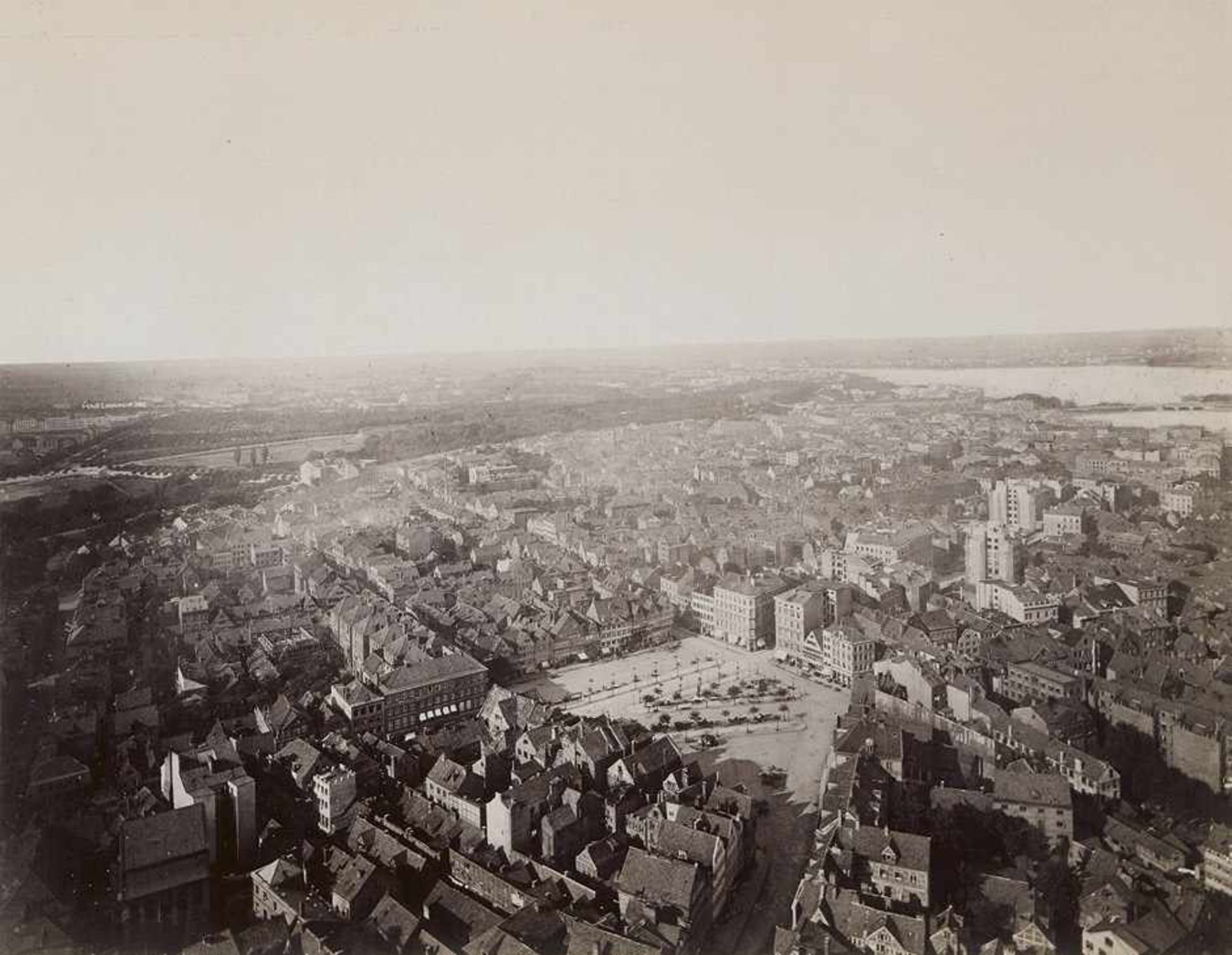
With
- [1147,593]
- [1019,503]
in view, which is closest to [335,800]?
[1147,593]

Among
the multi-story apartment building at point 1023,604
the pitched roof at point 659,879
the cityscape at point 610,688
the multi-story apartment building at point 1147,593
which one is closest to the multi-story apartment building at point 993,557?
the cityscape at point 610,688

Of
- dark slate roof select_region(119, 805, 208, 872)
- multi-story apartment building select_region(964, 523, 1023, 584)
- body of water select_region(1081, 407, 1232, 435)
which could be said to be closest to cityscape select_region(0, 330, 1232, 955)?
dark slate roof select_region(119, 805, 208, 872)

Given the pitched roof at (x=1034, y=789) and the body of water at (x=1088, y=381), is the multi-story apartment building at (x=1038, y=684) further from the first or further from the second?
the body of water at (x=1088, y=381)

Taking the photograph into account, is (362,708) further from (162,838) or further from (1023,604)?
(1023,604)

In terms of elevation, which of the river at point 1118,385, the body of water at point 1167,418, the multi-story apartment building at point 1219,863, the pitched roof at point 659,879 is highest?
the river at point 1118,385

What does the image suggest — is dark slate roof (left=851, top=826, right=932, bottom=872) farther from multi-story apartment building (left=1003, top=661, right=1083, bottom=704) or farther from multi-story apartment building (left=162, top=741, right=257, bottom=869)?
multi-story apartment building (left=162, top=741, right=257, bottom=869)

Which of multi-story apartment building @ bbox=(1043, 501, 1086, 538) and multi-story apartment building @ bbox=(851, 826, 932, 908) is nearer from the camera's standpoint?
multi-story apartment building @ bbox=(851, 826, 932, 908)

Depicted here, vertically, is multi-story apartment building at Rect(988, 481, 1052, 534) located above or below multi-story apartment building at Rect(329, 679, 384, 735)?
above
